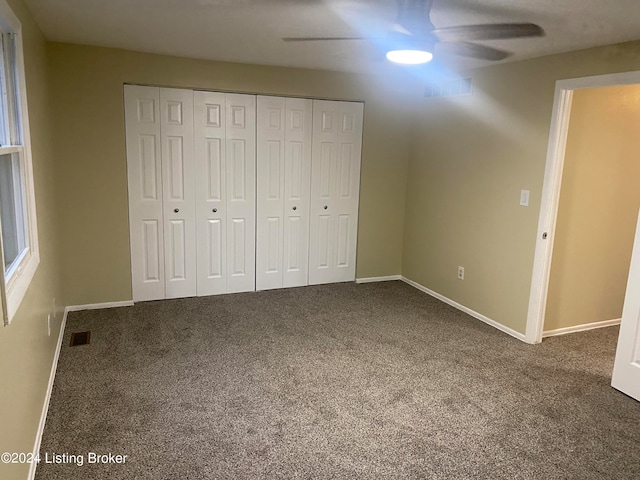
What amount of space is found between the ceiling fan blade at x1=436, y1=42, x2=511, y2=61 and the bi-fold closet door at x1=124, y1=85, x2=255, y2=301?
188cm

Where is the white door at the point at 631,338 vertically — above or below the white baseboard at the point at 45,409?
above

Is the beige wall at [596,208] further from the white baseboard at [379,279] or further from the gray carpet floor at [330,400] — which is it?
the white baseboard at [379,279]

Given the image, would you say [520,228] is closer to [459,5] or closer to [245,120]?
[459,5]

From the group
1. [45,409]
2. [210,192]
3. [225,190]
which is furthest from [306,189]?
[45,409]

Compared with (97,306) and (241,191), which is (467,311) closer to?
(241,191)

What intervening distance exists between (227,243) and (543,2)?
327 cm

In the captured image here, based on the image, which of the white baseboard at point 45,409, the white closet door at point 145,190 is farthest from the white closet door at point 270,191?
the white baseboard at point 45,409

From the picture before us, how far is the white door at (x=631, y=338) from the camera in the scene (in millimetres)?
2848

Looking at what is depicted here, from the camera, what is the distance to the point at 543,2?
7.16 ft

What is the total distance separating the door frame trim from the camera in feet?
10.8

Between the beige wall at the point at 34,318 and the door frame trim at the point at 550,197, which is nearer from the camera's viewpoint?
the beige wall at the point at 34,318

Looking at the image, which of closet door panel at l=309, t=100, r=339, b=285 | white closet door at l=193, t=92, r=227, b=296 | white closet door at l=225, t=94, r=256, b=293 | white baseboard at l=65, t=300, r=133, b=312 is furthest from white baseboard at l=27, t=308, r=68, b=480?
closet door panel at l=309, t=100, r=339, b=285

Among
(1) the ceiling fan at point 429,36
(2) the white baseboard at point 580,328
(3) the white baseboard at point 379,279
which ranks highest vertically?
(1) the ceiling fan at point 429,36

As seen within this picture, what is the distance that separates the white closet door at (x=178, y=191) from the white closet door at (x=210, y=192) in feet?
→ 0.19
